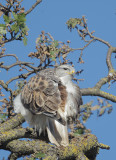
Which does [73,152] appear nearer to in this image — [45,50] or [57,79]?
[57,79]

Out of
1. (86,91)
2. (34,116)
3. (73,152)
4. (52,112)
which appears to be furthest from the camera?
(86,91)

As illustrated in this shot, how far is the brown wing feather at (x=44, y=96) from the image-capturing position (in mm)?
5489

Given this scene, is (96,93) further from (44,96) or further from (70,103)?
(44,96)

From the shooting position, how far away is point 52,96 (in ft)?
18.5

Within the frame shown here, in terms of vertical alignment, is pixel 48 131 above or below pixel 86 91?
Answer: below

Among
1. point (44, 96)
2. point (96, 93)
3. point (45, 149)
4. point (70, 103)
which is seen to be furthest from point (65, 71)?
point (45, 149)

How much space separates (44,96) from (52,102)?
0.22 m

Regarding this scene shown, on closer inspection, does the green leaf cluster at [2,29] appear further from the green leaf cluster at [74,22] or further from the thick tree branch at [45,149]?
the green leaf cluster at [74,22]

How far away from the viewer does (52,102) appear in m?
5.54

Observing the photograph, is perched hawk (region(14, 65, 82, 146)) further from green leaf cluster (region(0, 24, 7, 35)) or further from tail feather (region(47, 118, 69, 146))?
green leaf cluster (region(0, 24, 7, 35))

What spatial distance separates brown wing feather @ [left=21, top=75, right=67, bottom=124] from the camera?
18.0 feet

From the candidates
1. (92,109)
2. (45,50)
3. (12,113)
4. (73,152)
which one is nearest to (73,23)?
(45,50)

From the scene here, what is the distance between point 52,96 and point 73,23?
8.36ft

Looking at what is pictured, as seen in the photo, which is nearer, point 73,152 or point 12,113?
point 73,152
